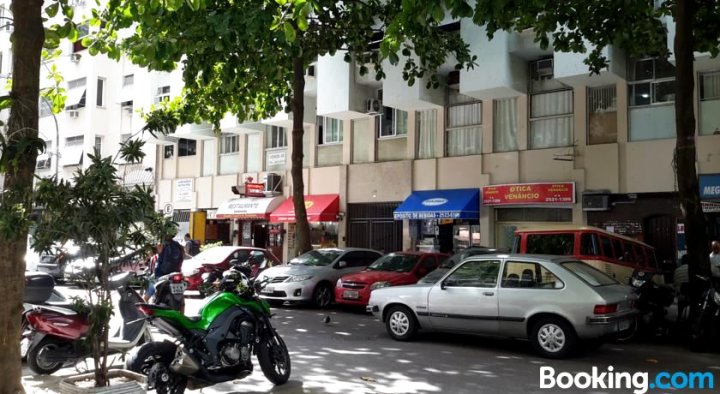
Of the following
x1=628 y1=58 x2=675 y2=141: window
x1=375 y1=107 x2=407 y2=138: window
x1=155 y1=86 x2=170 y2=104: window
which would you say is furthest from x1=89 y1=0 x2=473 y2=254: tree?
x1=155 y1=86 x2=170 y2=104: window

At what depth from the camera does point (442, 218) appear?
66.8 feet

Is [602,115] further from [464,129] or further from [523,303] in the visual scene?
[523,303]

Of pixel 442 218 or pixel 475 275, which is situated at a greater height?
pixel 442 218

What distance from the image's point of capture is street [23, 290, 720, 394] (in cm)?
761

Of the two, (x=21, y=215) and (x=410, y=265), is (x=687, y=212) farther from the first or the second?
(x=21, y=215)

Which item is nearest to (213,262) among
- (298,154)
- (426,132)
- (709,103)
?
(298,154)

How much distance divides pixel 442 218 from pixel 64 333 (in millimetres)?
14129

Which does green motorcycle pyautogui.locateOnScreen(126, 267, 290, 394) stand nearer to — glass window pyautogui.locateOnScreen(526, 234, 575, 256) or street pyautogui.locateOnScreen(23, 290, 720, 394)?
street pyautogui.locateOnScreen(23, 290, 720, 394)

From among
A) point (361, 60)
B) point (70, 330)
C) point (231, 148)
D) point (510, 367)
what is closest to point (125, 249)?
point (70, 330)

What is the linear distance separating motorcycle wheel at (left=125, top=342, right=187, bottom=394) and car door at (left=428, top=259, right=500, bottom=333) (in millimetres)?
4736

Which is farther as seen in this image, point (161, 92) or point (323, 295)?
point (161, 92)

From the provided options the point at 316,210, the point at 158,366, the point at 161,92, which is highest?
the point at 161,92

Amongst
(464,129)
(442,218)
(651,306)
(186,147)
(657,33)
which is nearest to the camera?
(651,306)

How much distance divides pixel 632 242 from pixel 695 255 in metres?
4.01
